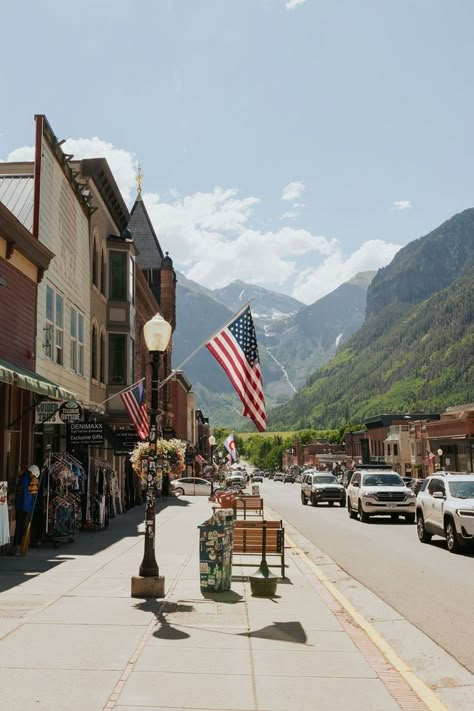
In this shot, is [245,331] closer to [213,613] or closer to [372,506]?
[213,613]

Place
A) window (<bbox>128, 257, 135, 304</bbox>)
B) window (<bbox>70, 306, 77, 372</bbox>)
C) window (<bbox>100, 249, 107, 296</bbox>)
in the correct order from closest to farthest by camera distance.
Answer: window (<bbox>70, 306, 77, 372</bbox>) < window (<bbox>100, 249, 107, 296</bbox>) < window (<bbox>128, 257, 135, 304</bbox>)

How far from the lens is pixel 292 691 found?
241 inches

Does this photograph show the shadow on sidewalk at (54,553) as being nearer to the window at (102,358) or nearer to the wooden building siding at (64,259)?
the wooden building siding at (64,259)

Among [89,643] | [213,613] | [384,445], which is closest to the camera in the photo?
[89,643]

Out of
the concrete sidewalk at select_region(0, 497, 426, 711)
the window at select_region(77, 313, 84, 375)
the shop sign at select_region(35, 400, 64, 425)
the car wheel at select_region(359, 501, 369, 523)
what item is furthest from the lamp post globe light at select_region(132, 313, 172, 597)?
the car wheel at select_region(359, 501, 369, 523)

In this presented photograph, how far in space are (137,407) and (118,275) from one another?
7.20m

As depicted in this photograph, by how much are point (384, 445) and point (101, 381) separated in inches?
3307

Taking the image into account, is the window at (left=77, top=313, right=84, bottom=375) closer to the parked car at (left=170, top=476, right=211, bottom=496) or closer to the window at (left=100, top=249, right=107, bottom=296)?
the window at (left=100, top=249, right=107, bottom=296)

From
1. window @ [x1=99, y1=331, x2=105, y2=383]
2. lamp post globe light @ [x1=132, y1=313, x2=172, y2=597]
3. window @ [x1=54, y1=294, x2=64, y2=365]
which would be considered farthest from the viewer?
window @ [x1=99, y1=331, x2=105, y2=383]

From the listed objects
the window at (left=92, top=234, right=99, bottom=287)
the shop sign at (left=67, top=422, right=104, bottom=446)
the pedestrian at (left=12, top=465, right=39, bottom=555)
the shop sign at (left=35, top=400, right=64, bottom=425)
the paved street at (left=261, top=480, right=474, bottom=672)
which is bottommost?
the paved street at (left=261, top=480, right=474, bottom=672)

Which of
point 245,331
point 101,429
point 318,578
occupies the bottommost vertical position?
point 318,578

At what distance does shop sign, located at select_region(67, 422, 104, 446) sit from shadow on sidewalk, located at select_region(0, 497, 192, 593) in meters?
2.58

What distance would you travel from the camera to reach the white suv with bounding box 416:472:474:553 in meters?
16.4

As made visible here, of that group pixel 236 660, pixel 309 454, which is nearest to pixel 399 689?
pixel 236 660
